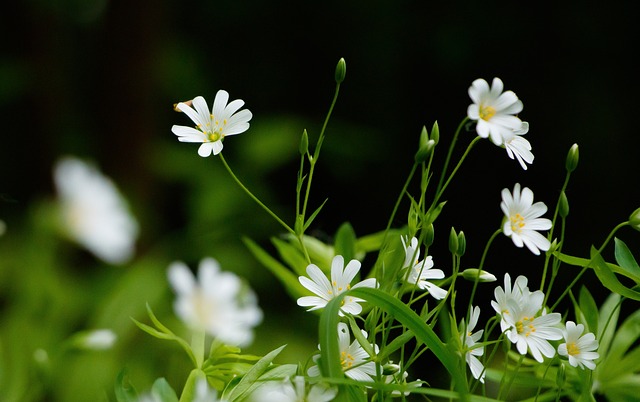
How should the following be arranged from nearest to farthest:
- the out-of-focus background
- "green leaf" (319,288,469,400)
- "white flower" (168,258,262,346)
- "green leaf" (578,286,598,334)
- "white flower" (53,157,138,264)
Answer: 1. "green leaf" (319,288,469,400)
2. "green leaf" (578,286,598,334)
3. "white flower" (168,258,262,346)
4. "white flower" (53,157,138,264)
5. the out-of-focus background

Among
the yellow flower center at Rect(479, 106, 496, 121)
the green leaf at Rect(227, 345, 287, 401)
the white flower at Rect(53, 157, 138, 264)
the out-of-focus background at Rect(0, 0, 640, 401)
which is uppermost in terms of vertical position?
the out-of-focus background at Rect(0, 0, 640, 401)

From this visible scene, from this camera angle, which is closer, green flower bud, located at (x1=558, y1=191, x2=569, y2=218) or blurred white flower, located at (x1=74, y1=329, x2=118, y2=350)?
green flower bud, located at (x1=558, y1=191, x2=569, y2=218)

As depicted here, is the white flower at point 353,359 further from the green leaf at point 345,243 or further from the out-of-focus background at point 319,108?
the out-of-focus background at point 319,108

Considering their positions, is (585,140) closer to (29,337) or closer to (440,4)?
(440,4)

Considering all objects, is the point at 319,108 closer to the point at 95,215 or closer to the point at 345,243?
the point at 95,215

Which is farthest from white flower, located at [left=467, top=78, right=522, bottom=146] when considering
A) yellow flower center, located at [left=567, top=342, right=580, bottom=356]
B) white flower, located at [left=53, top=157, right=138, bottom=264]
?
white flower, located at [left=53, top=157, right=138, bottom=264]

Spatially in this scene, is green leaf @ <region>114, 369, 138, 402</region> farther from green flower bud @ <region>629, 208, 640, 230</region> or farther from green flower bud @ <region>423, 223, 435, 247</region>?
green flower bud @ <region>629, 208, 640, 230</region>

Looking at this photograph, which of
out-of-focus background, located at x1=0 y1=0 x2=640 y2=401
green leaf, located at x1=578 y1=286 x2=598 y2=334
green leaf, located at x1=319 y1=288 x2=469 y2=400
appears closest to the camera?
green leaf, located at x1=319 y1=288 x2=469 y2=400
